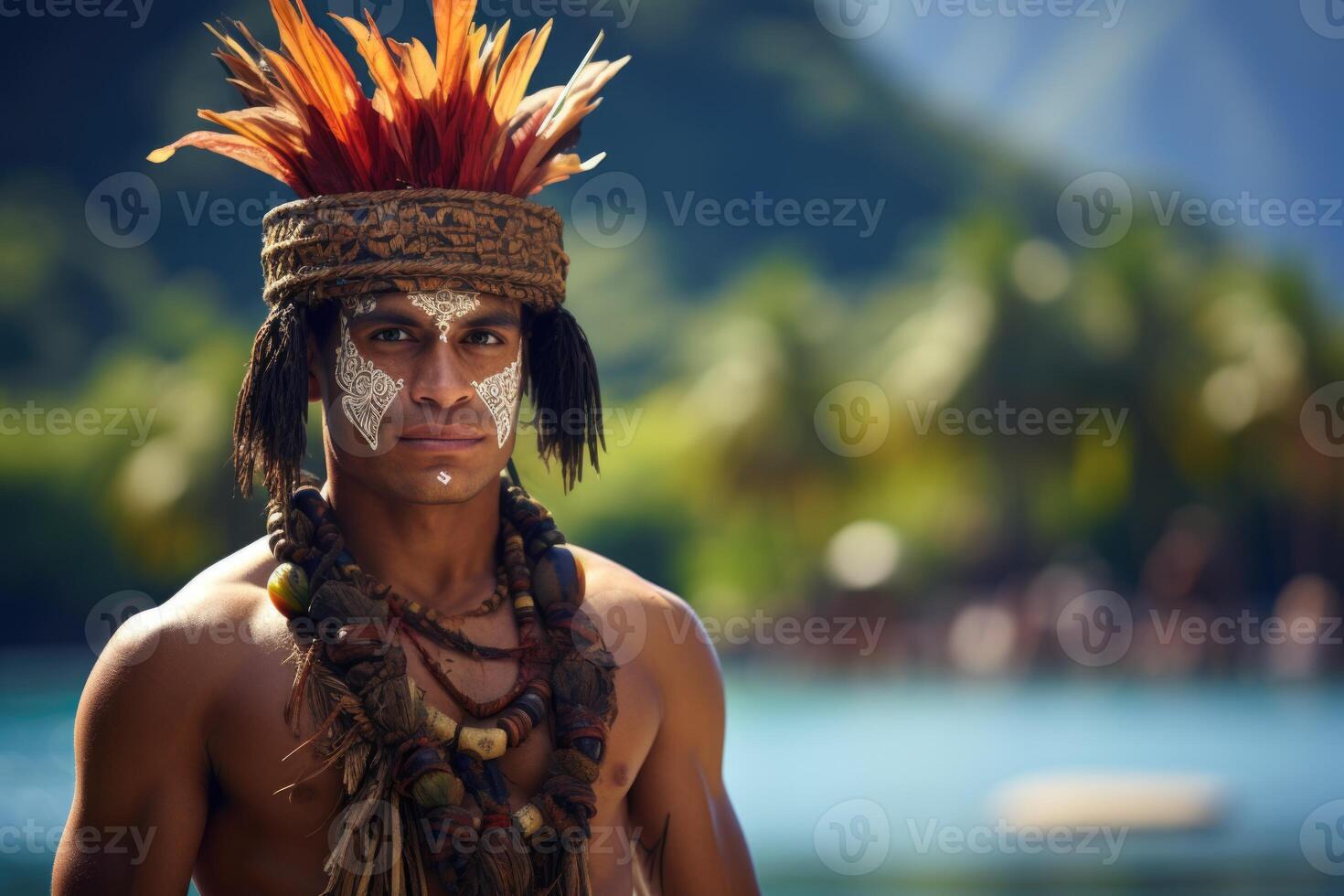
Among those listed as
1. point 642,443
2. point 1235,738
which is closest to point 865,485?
point 1235,738

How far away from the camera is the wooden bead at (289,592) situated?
9.50ft

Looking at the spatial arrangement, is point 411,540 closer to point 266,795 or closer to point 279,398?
point 279,398

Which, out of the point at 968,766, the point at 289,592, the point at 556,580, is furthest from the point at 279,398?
the point at 968,766

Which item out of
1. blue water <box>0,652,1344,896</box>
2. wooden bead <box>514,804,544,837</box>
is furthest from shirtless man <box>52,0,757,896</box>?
blue water <box>0,652,1344,896</box>

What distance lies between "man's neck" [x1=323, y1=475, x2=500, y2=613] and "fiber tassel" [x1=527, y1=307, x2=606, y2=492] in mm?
246

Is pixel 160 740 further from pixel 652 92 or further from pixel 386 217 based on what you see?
pixel 652 92

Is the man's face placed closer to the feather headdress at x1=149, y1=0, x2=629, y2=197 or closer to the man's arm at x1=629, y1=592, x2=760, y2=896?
the feather headdress at x1=149, y1=0, x2=629, y2=197

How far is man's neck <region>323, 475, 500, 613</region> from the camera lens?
122 inches

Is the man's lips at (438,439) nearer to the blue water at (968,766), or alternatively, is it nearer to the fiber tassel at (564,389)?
the fiber tassel at (564,389)

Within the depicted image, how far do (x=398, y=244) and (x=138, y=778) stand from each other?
3.56ft

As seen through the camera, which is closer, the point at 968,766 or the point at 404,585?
the point at 404,585

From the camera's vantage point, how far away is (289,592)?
290cm

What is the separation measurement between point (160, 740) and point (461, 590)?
2.29 ft

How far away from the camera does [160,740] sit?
2.70 meters
